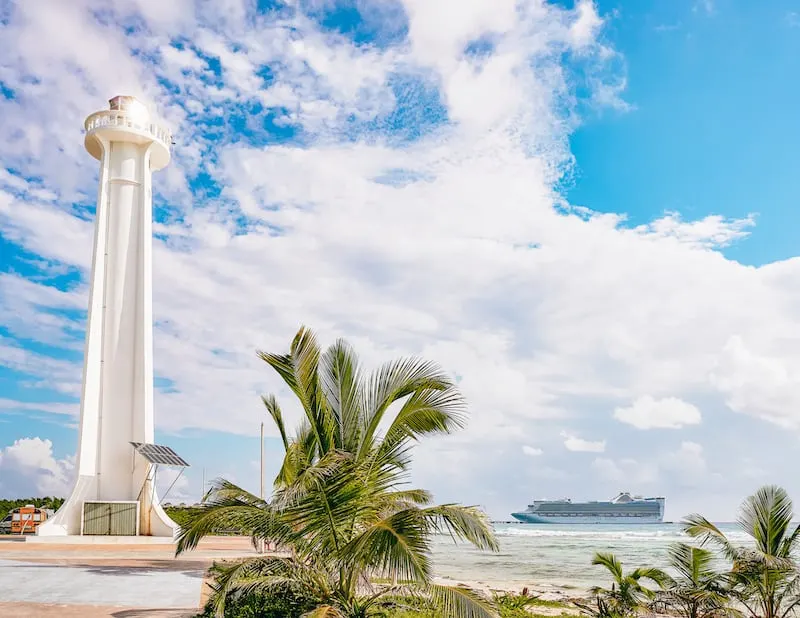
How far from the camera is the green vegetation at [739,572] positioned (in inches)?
408

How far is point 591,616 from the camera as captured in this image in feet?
38.6

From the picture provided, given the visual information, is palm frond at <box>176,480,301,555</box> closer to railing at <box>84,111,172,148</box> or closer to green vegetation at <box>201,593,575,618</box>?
green vegetation at <box>201,593,575,618</box>

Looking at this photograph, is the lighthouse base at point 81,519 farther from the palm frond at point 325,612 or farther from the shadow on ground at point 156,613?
the palm frond at point 325,612

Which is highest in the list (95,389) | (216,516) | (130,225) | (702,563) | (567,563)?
(130,225)

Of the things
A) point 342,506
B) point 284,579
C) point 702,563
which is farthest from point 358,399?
point 702,563

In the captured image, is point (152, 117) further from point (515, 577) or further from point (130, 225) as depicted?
point (515, 577)

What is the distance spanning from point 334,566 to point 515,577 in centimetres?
1699

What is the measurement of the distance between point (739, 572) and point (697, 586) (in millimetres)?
621

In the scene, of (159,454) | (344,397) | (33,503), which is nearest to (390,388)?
(344,397)

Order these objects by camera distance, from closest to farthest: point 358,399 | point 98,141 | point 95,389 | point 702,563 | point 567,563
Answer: point 358,399 < point 702,563 < point 95,389 < point 98,141 < point 567,563

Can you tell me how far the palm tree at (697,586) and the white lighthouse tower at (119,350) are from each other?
14.8 meters

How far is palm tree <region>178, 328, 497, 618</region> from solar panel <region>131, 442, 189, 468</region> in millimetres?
11631

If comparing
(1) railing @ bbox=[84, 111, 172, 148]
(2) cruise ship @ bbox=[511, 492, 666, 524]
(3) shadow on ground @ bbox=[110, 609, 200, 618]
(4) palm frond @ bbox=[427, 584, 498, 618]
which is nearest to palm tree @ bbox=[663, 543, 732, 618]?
(4) palm frond @ bbox=[427, 584, 498, 618]

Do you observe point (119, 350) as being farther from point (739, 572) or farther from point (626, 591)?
point (739, 572)
